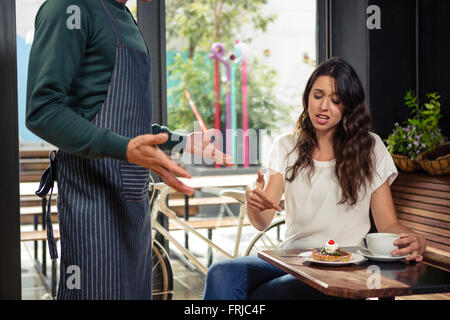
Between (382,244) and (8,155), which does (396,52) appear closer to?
(382,244)

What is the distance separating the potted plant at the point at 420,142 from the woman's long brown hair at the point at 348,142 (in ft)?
1.84

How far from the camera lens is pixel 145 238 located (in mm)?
1341

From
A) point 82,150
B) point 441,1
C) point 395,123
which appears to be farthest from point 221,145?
point 82,150

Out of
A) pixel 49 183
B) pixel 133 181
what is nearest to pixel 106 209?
pixel 133 181

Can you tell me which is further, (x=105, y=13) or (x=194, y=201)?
(x=194, y=201)

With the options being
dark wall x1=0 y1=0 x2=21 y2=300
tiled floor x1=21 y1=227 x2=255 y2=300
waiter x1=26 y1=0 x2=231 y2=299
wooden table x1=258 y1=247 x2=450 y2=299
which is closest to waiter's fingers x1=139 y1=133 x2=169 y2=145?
waiter x1=26 y1=0 x2=231 y2=299

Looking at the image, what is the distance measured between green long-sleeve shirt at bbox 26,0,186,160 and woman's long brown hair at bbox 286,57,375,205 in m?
1.07

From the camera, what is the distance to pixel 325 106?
6.88 feet

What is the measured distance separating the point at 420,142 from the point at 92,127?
2016 millimetres

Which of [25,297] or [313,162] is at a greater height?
[313,162]

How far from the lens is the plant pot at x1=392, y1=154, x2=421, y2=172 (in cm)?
271

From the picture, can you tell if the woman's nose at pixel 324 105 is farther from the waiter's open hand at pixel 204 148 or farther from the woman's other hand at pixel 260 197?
the waiter's open hand at pixel 204 148
